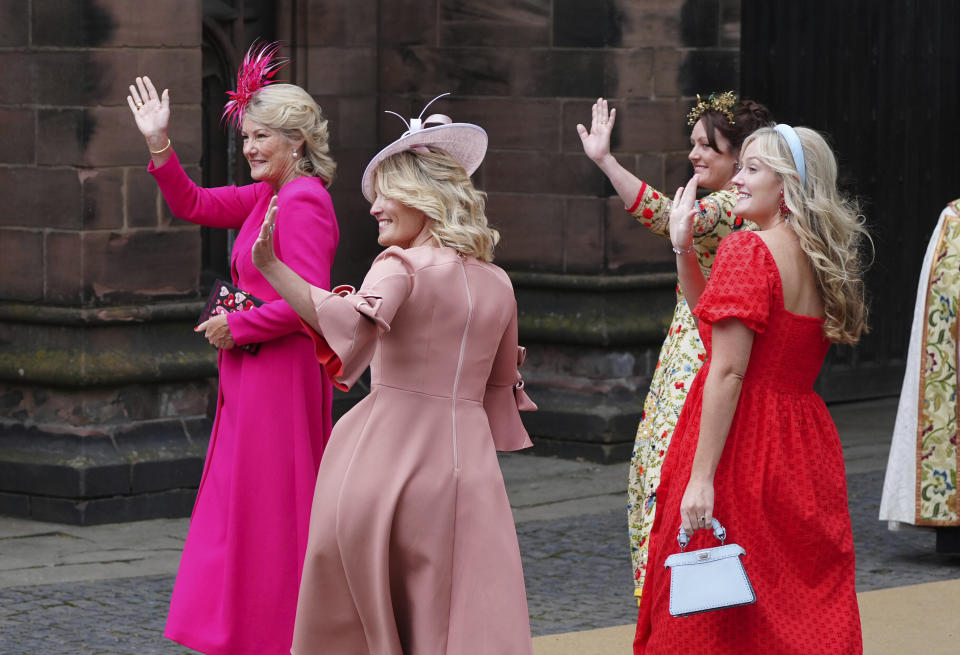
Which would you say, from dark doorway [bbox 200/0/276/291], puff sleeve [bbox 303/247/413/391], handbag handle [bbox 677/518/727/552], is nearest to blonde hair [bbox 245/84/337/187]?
puff sleeve [bbox 303/247/413/391]

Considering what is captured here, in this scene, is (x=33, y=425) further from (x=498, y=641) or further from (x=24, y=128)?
(x=498, y=641)

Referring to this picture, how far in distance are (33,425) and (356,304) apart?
166 inches

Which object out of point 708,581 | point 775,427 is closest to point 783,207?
point 775,427

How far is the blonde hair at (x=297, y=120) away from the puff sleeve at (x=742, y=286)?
5.08 ft

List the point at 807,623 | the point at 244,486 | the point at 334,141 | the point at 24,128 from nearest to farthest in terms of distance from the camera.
Answer: 1. the point at 807,623
2. the point at 244,486
3. the point at 24,128
4. the point at 334,141

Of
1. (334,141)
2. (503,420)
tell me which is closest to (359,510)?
(503,420)

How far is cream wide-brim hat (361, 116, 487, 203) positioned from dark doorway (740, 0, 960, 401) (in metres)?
6.04

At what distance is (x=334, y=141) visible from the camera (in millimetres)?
9727

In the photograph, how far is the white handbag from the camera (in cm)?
426

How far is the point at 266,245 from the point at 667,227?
2.01 metres

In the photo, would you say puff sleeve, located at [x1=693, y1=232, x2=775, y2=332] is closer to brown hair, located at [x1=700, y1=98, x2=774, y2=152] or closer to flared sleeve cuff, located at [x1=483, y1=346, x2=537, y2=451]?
flared sleeve cuff, located at [x1=483, y1=346, x2=537, y2=451]

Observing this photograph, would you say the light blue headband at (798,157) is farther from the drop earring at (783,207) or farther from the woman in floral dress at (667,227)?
the woman in floral dress at (667,227)

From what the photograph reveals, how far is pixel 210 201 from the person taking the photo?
19.1ft

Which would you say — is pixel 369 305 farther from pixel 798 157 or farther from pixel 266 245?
pixel 798 157
